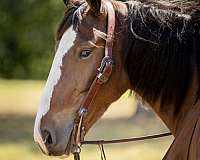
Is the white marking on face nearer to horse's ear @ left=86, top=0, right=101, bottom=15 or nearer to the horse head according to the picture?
the horse head

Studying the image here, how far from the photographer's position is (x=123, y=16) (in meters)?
3.81

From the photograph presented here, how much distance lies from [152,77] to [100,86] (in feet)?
0.97

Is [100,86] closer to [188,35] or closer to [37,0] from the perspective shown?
[188,35]

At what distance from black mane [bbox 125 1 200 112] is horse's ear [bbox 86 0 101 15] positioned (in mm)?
192

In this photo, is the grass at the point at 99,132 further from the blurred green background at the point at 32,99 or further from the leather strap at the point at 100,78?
the leather strap at the point at 100,78

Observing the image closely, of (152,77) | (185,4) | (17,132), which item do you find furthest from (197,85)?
(17,132)

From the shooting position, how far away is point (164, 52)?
375 centimetres

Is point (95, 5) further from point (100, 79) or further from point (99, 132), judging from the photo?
point (99, 132)

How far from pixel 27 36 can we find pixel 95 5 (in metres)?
20.6

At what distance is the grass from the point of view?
12031 mm

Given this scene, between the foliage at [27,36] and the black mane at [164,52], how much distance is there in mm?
15974

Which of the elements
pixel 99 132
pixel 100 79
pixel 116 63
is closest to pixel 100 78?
pixel 100 79

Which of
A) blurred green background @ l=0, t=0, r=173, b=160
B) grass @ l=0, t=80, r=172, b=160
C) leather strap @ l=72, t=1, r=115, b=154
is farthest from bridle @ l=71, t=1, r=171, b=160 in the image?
grass @ l=0, t=80, r=172, b=160

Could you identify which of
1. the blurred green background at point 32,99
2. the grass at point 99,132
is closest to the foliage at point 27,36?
the blurred green background at point 32,99
